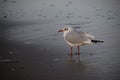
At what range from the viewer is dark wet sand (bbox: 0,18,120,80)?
625 centimetres

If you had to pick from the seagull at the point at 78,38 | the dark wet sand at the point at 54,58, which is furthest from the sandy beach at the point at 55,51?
the seagull at the point at 78,38

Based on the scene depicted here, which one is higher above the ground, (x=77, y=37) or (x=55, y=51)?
(x=77, y=37)

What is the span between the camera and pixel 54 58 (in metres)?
7.41

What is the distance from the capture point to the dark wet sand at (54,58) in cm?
625

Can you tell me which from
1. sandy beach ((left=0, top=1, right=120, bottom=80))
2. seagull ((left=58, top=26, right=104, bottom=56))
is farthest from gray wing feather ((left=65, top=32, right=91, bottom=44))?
sandy beach ((left=0, top=1, right=120, bottom=80))

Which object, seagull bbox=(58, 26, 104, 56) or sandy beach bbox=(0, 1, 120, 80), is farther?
seagull bbox=(58, 26, 104, 56)

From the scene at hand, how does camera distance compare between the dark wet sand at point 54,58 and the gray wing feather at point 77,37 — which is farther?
the gray wing feather at point 77,37

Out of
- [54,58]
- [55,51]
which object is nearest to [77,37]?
[55,51]

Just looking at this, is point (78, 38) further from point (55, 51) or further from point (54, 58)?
point (54, 58)

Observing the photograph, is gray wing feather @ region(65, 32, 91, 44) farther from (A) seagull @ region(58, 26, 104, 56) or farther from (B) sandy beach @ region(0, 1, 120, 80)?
(B) sandy beach @ region(0, 1, 120, 80)

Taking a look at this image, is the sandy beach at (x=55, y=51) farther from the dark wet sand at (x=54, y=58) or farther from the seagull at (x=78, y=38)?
the seagull at (x=78, y=38)

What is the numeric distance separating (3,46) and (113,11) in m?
5.04

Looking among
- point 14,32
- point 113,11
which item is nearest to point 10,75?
point 14,32

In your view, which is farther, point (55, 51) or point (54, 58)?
point (55, 51)
